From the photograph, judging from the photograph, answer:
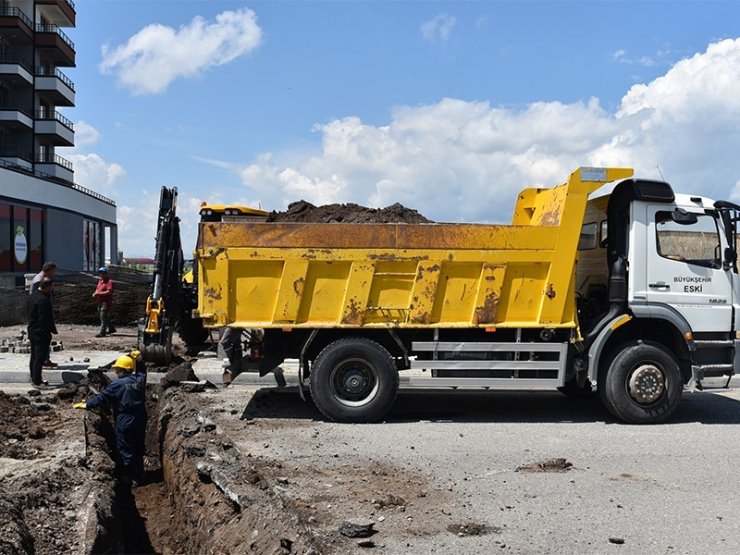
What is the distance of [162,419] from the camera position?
9312 millimetres

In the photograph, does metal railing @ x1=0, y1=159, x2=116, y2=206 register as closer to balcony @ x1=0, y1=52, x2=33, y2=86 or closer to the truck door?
balcony @ x1=0, y1=52, x2=33, y2=86

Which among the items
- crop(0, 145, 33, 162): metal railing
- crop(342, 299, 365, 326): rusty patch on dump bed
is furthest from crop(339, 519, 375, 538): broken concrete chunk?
crop(0, 145, 33, 162): metal railing

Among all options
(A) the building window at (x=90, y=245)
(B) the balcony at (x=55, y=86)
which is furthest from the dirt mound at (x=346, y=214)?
(B) the balcony at (x=55, y=86)

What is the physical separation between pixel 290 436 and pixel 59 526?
321 centimetres

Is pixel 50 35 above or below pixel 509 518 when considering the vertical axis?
above

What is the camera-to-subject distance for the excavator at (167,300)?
393 inches

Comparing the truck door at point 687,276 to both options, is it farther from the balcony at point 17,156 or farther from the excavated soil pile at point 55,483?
the balcony at point 17,156

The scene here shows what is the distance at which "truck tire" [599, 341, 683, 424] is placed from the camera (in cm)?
900

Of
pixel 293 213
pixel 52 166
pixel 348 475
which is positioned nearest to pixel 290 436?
pixel 348 475

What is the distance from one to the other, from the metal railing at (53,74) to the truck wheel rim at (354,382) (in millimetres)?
51488

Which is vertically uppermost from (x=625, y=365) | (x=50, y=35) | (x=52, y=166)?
(x=50, y=35)

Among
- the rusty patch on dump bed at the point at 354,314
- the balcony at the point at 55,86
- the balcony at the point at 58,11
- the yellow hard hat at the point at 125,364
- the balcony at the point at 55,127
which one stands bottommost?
the yellow hard hat at the point at 125,364

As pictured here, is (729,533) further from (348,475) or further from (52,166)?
(52,166)

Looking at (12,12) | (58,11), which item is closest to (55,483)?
(12,12)
